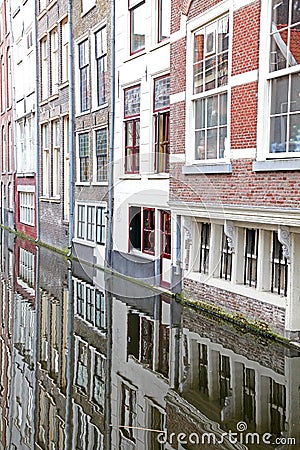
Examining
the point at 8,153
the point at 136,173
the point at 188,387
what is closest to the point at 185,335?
the point at 188,387

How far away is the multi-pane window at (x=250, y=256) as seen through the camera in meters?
10.2

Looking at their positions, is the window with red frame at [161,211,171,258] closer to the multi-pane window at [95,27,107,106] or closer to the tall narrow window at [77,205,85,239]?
the multi-pane window at [95,27,107,106]

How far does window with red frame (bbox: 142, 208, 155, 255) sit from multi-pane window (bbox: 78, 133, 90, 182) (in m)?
4.94

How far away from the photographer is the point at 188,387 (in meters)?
7.39

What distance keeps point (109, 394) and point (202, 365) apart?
1.59m

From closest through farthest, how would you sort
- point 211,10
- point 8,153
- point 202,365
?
point 202,365
point 211,10
point 8,153

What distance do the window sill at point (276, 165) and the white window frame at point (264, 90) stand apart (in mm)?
89

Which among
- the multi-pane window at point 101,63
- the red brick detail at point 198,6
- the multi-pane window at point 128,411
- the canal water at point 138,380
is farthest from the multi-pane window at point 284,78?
the multi-pane window at point 101,63

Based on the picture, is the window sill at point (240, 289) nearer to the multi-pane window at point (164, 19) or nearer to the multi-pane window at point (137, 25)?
the multi-pane window at point (164, 19)

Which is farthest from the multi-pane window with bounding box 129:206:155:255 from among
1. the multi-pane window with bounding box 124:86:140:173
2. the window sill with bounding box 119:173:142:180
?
the multi-pane window with bounding box 124:86:140:173

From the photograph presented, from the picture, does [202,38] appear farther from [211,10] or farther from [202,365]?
[202,365]

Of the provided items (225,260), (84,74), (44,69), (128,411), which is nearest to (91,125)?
(84,74)

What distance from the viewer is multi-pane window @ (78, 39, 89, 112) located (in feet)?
62.7

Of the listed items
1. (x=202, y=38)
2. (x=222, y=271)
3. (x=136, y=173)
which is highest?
(x=202, y=38)
